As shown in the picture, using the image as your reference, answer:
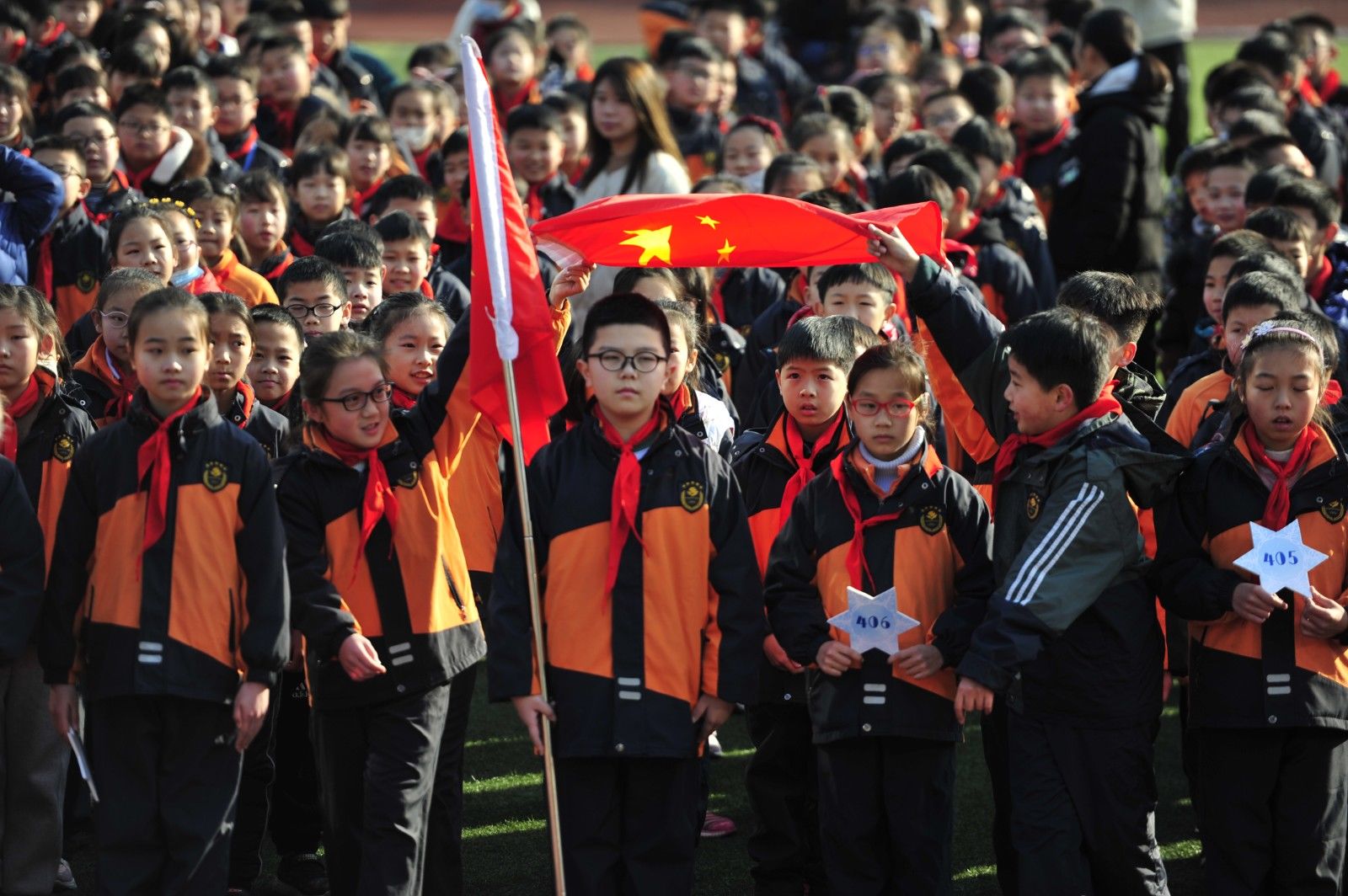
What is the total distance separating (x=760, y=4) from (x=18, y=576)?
11504 millimetres

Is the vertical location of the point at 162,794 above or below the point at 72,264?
below

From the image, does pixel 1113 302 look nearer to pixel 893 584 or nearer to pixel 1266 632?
pixel 1266 632

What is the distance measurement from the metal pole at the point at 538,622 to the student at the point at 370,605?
13.7 inches

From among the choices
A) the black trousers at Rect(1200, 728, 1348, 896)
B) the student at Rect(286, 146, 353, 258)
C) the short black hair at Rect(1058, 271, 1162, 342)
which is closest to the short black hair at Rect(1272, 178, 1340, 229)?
the short black hair at Rect(1058, 271, 1162, 342)

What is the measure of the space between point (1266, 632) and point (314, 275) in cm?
344

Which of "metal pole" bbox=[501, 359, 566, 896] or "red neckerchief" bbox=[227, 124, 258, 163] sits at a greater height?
"red neckerchief" bbox=[227, 124, 258, 163]

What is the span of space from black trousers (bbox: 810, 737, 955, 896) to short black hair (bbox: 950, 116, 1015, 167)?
209 inches

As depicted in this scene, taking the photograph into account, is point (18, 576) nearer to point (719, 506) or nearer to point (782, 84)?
point (719, 506)

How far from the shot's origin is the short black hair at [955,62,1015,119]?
12.5 meters

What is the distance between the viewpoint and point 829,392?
5438 mm

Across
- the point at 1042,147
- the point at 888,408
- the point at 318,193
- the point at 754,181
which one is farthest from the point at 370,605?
the point at 1042,147

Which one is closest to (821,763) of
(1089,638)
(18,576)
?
(1089,638)

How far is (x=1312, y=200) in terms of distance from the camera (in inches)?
300

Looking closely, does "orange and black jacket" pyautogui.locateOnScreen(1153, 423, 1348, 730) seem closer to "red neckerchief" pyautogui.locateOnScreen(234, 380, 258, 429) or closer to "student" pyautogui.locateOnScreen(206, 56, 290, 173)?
"red neckerchief" pyautogui.locateOnScreen(234, 380, 258, 429)
